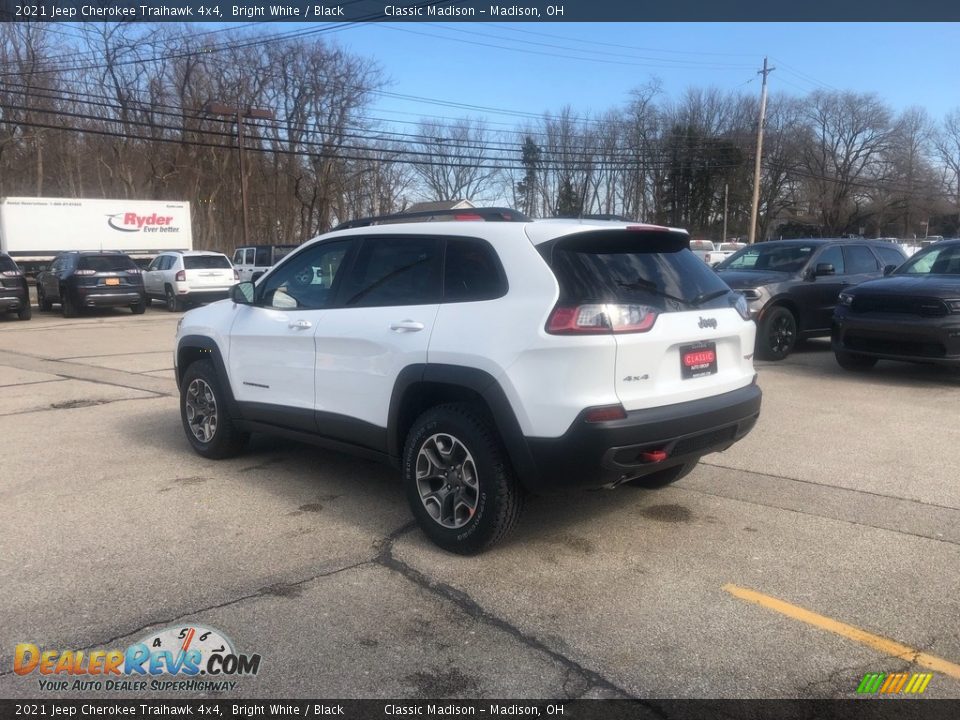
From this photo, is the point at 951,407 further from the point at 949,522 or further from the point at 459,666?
the point at 459,666

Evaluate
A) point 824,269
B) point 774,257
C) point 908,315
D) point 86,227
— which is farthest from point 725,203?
point 908,315

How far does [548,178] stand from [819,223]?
34.5 meters

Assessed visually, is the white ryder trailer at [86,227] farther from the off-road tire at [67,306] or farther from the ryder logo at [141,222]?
the off-road tire at [67,306]

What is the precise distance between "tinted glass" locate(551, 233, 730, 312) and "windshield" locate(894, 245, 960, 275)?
704cm

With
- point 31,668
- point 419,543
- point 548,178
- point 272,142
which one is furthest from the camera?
point 548,178

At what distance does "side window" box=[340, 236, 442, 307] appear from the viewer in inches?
173

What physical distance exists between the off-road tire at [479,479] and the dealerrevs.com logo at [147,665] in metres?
1.30

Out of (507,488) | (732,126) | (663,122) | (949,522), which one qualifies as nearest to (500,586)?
(507,488)

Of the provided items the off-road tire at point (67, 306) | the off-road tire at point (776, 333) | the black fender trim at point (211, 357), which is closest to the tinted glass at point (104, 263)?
the off-road tire at point (67, 306)

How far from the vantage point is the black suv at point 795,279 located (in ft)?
36.1

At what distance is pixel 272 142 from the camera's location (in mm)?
45250

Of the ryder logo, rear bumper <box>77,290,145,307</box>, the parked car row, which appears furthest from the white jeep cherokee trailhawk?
the ryder logo

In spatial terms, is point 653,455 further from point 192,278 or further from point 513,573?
point 192,278

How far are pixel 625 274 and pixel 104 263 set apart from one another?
1942 cm
